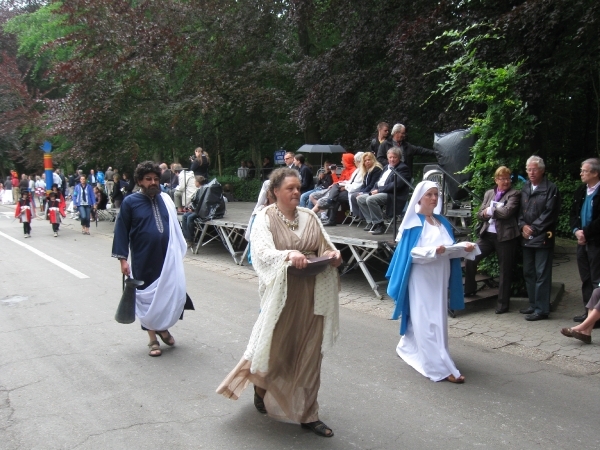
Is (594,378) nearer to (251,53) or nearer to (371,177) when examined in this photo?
(371,177)

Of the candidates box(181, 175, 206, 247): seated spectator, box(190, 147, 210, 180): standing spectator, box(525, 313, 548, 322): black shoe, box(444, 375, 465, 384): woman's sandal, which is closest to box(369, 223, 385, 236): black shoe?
box(525, 313, 548, 322): black shoe

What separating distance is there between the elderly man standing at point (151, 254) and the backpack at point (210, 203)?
21.7ft

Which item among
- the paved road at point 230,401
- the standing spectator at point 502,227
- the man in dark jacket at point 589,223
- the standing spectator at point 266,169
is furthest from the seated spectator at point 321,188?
the standing spectator at point 266,169

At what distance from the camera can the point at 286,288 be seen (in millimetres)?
3934

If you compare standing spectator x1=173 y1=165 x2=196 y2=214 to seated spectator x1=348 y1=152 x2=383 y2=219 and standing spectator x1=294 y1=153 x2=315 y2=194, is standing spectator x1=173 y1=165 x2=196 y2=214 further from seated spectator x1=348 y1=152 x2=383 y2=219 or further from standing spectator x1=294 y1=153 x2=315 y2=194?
seated spectator x1=348 y1=152 x2=383 y2=219

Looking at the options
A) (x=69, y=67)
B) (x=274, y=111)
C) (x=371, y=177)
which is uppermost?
(x=69, y=67)

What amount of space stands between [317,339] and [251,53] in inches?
671

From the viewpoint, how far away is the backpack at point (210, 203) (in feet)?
41.2

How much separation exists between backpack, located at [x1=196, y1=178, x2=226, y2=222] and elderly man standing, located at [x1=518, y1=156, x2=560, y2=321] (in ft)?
23.6

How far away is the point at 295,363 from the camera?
4121mm

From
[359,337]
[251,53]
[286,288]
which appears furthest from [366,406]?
[251,53]

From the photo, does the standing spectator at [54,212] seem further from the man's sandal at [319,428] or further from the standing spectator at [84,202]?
the man's sandal at [319,428]

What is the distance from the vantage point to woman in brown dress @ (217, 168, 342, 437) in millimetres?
3988

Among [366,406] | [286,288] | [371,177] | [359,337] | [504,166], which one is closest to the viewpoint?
[286,288]
